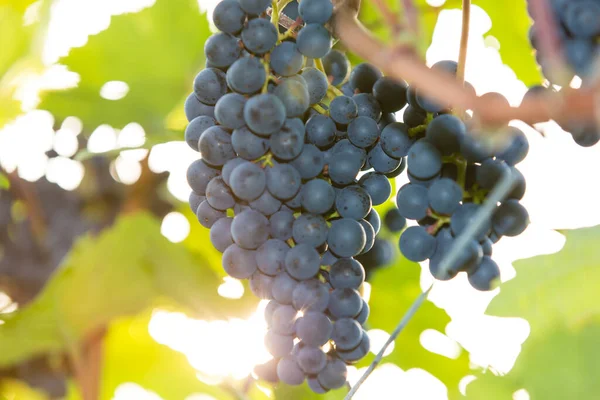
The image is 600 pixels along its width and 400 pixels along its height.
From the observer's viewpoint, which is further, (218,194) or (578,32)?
(218,194)

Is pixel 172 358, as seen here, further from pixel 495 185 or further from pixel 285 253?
pixel 495 185

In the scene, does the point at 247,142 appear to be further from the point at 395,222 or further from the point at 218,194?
the point at 395,222

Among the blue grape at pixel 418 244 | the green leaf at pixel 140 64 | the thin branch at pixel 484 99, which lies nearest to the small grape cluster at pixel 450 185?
the blue grape at pixel 418 244

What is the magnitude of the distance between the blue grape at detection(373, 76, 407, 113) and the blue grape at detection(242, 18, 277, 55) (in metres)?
0.12

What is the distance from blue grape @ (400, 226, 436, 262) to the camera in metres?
0.54

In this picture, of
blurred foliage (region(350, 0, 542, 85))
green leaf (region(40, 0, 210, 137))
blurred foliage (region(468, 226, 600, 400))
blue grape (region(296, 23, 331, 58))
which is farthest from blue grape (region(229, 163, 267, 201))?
green leaf (region(40, 0, 210, 137))

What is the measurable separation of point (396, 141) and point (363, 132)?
3 centimetres

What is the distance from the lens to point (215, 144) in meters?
0.53

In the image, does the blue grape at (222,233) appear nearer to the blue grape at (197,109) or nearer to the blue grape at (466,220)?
the blue grape at (197,109)

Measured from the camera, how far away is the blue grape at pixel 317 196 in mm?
537

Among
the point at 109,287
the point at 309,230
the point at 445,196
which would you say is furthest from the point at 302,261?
the point at 109,287

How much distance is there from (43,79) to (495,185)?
79 cm

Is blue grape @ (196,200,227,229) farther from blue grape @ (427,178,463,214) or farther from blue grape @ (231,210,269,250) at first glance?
blue grape @ (427,178,463,214)

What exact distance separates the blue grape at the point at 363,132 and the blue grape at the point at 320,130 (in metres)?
0.02
